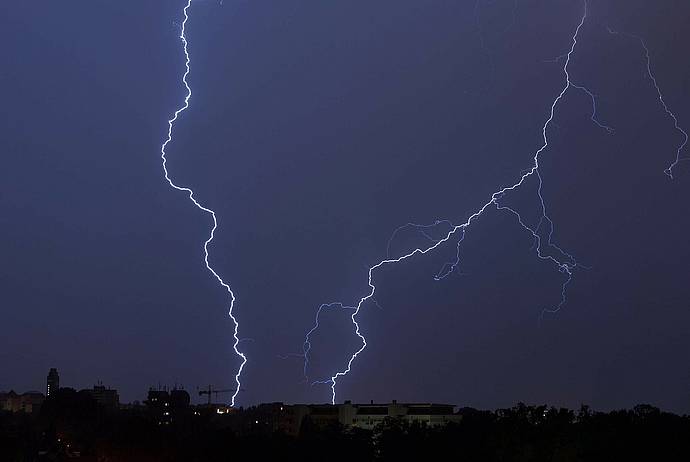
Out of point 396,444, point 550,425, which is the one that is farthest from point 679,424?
point 396,444

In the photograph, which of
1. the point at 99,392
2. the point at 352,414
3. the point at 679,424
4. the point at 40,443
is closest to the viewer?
the point at 679,424

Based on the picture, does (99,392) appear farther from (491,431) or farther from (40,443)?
(491,431)

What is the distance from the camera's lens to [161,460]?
50250 mm

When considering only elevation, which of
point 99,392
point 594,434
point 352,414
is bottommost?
point 594,434

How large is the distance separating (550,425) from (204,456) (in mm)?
14994

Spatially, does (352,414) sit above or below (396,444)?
above

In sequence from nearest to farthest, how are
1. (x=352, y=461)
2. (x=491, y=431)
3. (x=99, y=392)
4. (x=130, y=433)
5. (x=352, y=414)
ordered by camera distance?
(x=491, y=431), (x=352, y=461), (x=130, y=433), (x=352, y=414), (x=99, y=392)

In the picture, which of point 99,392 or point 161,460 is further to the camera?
point 99,392

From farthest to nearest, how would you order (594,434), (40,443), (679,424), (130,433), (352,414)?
(352,414) → (40,443) → (130,433) → (679,424) → (594,434)

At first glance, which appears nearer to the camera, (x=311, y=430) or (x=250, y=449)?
(x=250, y=449)

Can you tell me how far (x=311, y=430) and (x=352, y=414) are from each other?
75.0 ft

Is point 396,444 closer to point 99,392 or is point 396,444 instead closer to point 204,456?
point 204,456

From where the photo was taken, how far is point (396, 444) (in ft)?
141

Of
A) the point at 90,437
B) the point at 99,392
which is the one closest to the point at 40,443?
the point at 90,437
